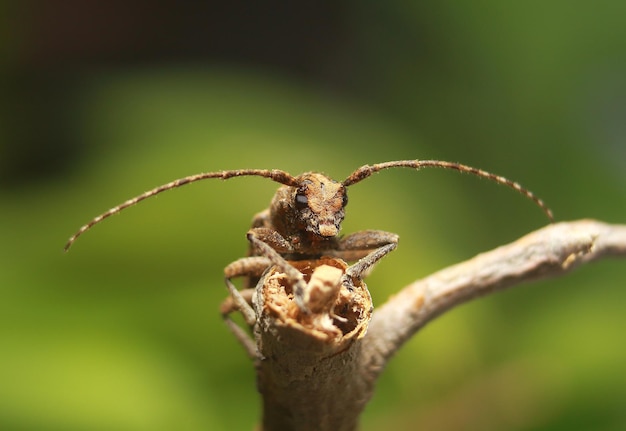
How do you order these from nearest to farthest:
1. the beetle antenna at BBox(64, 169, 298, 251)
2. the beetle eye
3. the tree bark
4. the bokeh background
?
the tree bark, the beetle antenna at BBox(64, 169, 298, 251), the beetle eye, the bokeh background

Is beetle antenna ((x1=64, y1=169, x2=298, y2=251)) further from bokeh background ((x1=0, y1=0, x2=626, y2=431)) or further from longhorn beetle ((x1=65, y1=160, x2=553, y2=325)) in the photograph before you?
bokeh background ((x1=0, y1=0, x2=626, y2=431))

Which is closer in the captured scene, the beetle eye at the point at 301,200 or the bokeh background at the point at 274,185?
the beetle eye at the point at 301,200

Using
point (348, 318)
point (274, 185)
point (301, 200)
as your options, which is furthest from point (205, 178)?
point (274, 185)

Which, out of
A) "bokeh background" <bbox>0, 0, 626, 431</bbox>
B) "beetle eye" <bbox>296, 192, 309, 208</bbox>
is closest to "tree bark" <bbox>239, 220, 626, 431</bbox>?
"beetle eye" <bbox>296, 192, 309, 208</bbox>

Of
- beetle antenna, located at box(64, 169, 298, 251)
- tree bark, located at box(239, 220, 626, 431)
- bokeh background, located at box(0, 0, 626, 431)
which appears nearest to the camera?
tree bark, located at box(239, 220, 626, 431)

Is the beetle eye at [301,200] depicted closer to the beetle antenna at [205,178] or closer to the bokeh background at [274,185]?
the beetle antenna at [205,178]

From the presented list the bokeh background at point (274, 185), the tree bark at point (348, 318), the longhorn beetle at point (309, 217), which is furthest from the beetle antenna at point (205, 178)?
the bokeh background at point (274, 185)
